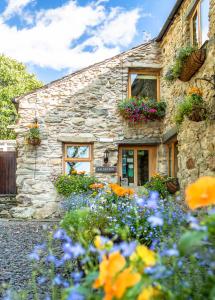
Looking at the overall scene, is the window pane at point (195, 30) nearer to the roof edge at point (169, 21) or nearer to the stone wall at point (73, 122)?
the roof edge at point (169, 21)

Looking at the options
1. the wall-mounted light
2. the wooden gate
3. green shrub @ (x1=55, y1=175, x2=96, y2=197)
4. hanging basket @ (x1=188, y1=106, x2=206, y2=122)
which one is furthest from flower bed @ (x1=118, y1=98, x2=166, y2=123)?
the wooden gate

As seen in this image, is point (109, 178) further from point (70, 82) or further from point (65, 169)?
point (70, 82)

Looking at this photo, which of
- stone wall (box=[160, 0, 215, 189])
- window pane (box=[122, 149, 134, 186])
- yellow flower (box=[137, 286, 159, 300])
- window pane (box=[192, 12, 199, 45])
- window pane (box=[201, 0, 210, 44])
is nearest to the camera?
yellow flower (box=[137, 286, 159, 300])

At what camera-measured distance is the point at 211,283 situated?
132cm

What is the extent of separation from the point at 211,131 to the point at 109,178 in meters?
3.93

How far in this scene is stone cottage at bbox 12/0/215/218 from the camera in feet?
28.1

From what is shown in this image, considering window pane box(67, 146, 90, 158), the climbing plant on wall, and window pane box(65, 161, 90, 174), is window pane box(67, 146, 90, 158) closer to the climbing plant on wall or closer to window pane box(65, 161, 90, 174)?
window pane box(65, 161, 90, 174)

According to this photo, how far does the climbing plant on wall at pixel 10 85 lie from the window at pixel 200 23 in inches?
547

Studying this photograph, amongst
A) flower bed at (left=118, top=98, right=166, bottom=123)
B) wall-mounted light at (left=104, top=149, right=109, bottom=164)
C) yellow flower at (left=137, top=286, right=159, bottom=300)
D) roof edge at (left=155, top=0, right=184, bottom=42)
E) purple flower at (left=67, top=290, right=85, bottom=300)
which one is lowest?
purple flower at (left=67, top=290, right=85, bottom=300)

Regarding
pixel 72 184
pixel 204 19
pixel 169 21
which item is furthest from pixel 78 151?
pixel 204 19

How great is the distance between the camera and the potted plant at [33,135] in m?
8.45

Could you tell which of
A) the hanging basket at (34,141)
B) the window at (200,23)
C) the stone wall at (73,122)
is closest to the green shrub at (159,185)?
the stone wall at (73,122)

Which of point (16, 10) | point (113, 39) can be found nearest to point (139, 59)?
point (113, 39)

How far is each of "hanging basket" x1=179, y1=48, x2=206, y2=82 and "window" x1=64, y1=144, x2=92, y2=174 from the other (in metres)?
3.59
